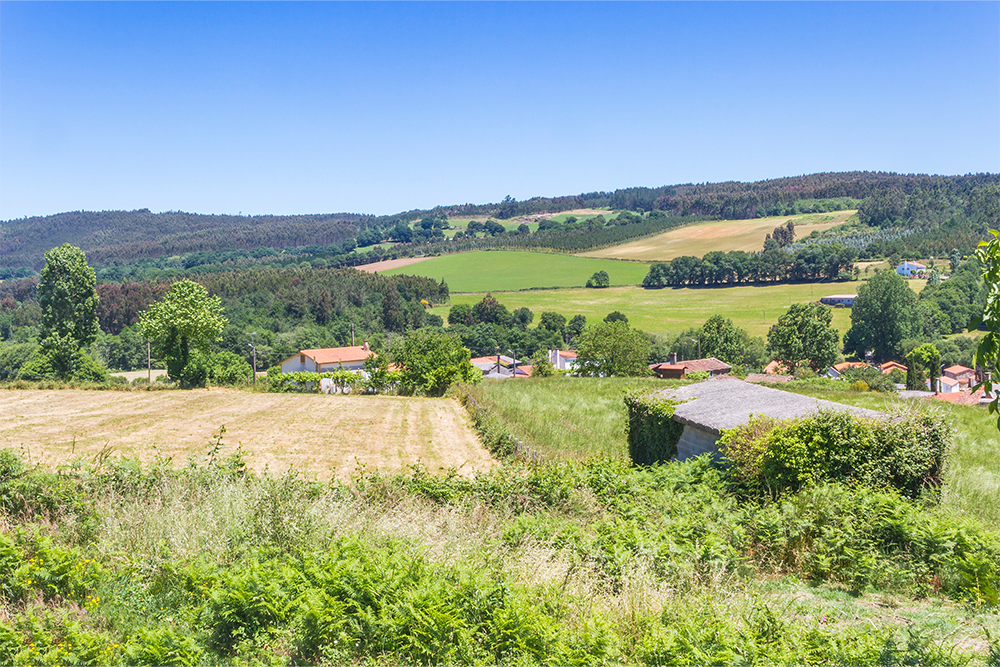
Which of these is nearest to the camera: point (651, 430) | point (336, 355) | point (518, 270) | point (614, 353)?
point (651, 430)

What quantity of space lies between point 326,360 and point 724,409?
57.6 metres

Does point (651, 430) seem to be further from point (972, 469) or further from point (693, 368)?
point (693, 368)

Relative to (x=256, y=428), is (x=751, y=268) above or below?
below

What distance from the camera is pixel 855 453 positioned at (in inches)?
337

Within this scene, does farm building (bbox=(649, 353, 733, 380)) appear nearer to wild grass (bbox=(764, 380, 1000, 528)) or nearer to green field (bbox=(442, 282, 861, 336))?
green field (bbox=(442, 282, 861, 336))

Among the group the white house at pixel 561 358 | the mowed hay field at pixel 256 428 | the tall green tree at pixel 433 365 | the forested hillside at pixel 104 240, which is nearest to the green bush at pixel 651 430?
Answer: the mowed hay field at pixel 256 428

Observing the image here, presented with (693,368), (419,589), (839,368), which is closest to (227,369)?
(693,368)

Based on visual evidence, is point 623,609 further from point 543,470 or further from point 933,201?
point 933,201

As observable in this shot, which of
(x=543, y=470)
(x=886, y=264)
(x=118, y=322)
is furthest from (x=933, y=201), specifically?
(x=543, y=470)

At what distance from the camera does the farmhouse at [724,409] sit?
10227 millimetres

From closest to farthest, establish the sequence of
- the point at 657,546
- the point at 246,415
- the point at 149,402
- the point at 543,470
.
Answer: the point at 657,546
the point at 543,470
the point at 246,415
the point at 149,402

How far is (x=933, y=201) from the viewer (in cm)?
15362

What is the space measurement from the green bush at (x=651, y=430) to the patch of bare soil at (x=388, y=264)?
116 m

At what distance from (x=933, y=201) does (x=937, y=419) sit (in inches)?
6969
